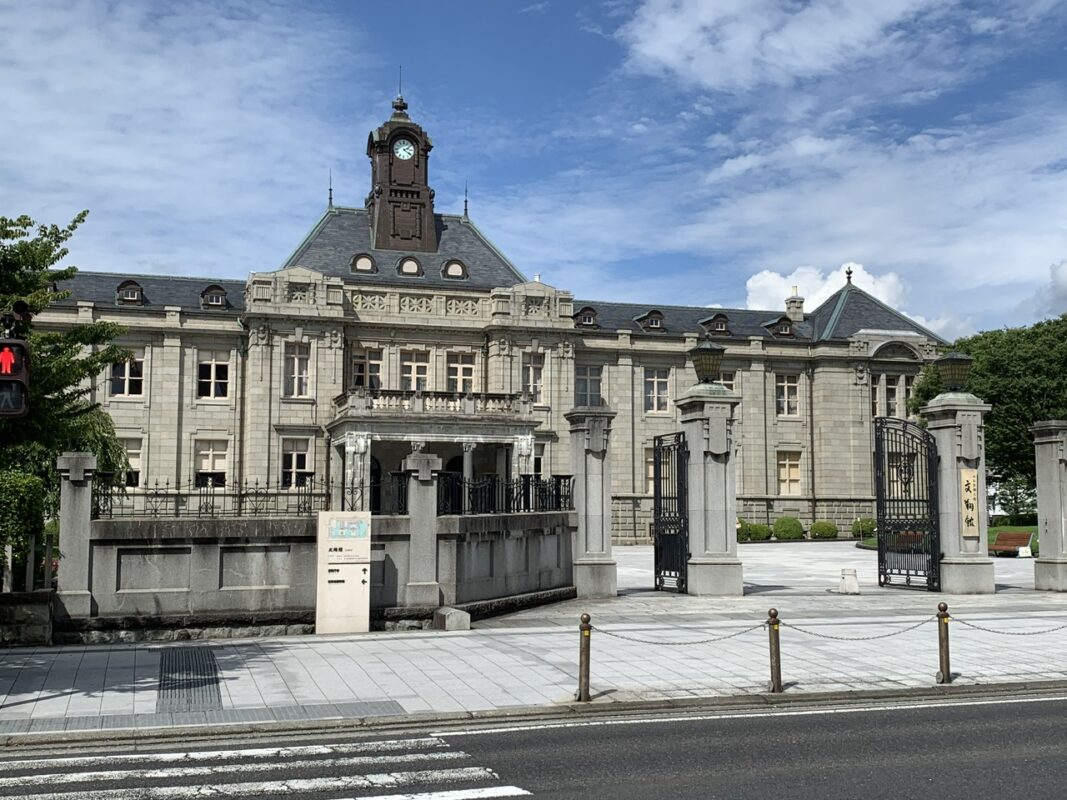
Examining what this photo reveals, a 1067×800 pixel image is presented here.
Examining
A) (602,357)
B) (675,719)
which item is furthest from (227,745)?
(602,357)

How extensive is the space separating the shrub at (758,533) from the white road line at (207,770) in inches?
1929

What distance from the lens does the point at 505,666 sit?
582 inches

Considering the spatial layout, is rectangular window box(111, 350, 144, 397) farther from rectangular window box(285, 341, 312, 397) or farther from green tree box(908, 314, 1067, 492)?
green tree box(908, 314, 1067, 492)

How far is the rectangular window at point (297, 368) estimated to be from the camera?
2032 inches

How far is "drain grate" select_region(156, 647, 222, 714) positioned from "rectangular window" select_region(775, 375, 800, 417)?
49.1 meters

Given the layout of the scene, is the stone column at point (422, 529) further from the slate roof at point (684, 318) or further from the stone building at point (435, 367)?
the slate roof at point (684, 318)

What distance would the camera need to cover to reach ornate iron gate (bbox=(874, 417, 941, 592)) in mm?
25906

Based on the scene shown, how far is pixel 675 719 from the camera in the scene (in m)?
11.8

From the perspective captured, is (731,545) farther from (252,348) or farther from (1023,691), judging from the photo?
(252,348)

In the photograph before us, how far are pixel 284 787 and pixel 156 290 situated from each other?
50.4 metres

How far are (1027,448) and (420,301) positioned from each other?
3165 centimetres

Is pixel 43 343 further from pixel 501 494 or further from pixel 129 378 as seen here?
pixel 129 378

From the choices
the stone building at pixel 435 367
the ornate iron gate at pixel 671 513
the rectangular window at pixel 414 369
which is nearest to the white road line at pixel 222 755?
the ornate iron gate at pixel 671 513

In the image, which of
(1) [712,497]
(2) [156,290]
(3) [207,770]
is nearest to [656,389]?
(2) [156,290]
